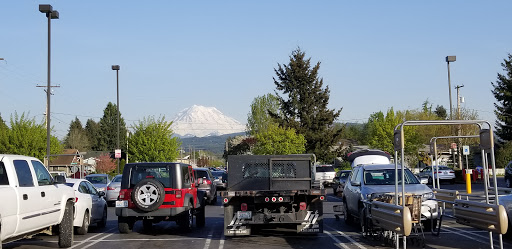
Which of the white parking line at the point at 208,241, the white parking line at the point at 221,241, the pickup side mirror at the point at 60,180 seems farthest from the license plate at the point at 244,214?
the pickup side mirror at the point at 60,180

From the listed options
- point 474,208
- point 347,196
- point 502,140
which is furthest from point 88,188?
point 502,140

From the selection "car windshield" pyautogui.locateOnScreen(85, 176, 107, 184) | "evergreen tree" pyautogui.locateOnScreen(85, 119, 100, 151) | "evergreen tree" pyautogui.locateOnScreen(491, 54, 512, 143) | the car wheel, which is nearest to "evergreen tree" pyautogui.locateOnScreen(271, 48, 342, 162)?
"evergreen tree" pyautogui.locateOnScreen(491, 54, 512, 143)

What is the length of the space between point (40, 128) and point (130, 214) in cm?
3483

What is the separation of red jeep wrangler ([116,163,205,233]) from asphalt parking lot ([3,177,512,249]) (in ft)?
1.62

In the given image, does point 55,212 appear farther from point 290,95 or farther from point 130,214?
point 290,95

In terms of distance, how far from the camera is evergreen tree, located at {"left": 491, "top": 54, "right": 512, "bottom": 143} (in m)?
62.9

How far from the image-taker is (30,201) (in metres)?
10.8

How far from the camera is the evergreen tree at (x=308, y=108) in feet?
217

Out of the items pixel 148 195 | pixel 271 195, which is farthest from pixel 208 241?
pixel 148 195

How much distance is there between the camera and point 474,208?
11367 millimetres

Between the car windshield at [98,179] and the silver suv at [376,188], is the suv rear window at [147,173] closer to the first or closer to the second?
the silver suv at [376,188]

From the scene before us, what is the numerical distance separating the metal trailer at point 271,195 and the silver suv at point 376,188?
1.37 meters

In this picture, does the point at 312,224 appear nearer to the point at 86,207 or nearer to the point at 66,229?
the point at 66,229

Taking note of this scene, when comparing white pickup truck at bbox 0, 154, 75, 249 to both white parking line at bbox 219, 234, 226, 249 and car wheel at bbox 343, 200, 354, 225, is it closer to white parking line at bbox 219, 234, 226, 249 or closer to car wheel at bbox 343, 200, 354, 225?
white parking line at bbox 219, 234, 226, 249
